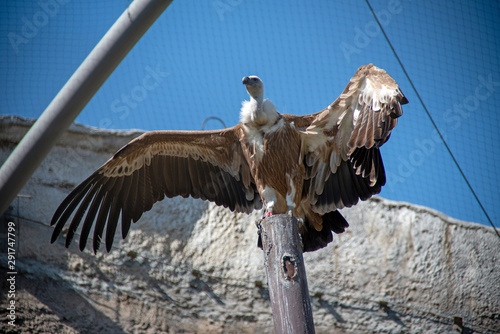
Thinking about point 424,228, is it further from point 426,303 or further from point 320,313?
point 320,313

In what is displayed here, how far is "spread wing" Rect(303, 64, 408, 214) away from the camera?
134 inches

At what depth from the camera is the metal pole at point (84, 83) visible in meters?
2.88

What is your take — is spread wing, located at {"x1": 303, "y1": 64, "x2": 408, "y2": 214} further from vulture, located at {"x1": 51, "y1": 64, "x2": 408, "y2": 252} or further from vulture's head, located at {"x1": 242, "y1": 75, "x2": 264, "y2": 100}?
vulture's head, located at {"x1": 242, "y1": 75, "x2": 264, "y2": 100}

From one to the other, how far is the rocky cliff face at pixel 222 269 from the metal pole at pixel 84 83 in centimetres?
335

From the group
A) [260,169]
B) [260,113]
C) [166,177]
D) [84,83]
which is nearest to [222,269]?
[166,177]

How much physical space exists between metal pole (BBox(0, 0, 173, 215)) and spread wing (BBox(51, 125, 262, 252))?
1.38 metres

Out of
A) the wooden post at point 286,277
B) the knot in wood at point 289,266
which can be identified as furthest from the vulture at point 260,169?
the knot in wood at point 289,266

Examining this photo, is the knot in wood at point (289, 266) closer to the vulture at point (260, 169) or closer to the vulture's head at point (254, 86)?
the vulture at point (260, 169)

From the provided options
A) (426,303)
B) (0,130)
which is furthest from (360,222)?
(0,130)

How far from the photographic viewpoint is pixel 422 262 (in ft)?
20.9

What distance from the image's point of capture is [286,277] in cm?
280

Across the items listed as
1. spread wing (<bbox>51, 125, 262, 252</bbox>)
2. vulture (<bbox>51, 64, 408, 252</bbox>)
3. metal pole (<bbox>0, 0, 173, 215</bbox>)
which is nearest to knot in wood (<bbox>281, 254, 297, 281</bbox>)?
vulture (<bbox>51, 64, 408, 252</bbox>)

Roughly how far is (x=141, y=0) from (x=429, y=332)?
485cm

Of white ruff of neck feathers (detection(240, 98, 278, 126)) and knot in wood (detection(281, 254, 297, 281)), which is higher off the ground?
white ruff of neck feathers (detection(240, 98, 278, 126))
